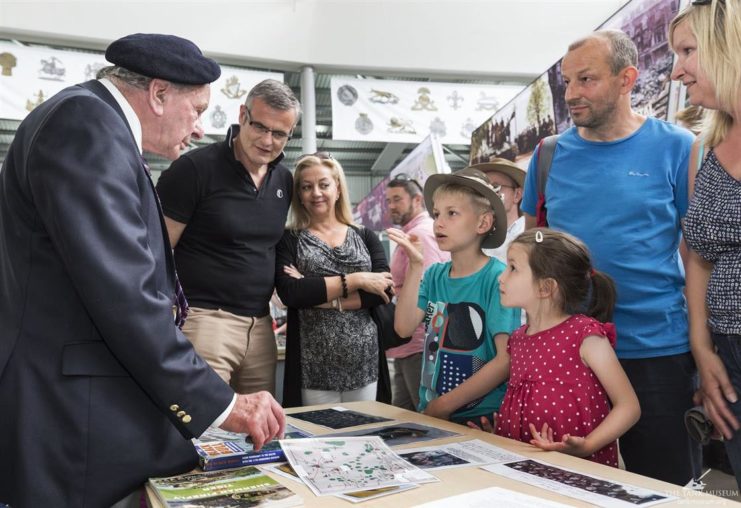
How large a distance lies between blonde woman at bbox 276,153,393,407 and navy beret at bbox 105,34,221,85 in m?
1.08

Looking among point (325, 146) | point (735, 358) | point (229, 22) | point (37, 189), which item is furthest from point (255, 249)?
point (325, 146)

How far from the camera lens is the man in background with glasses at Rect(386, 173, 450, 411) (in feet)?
10.5

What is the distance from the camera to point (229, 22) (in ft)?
20.2

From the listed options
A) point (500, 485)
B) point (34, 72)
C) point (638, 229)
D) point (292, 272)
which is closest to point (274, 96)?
point (292, 272)

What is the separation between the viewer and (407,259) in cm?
325

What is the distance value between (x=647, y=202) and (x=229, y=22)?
5.50m

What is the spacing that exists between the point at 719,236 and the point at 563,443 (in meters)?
0.55

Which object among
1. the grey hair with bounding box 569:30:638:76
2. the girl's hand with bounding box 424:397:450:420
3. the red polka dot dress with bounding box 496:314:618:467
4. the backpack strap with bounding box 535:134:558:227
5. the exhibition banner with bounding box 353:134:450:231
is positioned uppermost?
the exhibition banner with bounding box 353:134:450:231

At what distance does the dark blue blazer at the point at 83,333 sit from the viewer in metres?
1.01

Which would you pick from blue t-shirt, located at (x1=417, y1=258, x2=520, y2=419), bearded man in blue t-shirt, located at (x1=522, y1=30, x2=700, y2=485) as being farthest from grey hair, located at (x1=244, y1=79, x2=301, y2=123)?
bearded man in blue t-shirt, located at (x1=522, y1=30, x2=700, y2=485)

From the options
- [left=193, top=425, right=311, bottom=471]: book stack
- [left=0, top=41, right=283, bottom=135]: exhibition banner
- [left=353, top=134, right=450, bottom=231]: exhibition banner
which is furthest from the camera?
[left=0, top=41, right=283, bottom=135]: exhibition banner

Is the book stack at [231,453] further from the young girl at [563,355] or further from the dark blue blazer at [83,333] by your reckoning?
the young girl at [563,355]

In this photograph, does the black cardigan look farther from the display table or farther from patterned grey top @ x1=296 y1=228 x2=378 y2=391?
the display table

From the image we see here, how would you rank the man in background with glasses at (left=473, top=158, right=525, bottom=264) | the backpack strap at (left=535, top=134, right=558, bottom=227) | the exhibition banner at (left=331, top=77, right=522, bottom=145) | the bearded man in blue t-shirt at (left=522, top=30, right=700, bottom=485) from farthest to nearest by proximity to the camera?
the exhibition banner at (left=331, top=77, right=522, bottom=145), the man in background with glasses at (left=473, top=158, right=525, bottom=264), the backpack strap at (left=535, top=134, right=558, bottom=227), the bearded man in blue t-shirt at (left=522, top=30, right=700, bottom=485)
